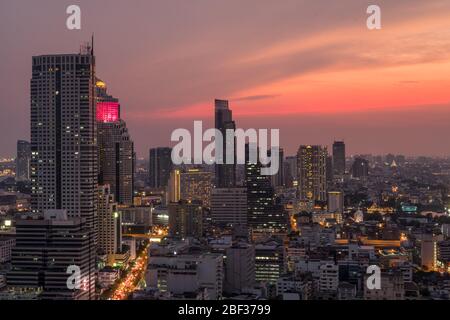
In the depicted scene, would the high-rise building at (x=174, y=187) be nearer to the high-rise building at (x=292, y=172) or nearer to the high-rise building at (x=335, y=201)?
the high-rise building at (x=292, y=172)

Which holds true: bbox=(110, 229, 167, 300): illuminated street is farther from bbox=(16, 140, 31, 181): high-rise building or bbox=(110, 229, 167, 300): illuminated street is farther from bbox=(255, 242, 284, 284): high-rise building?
bbox=(16, 140, 31, 181): high-rise building

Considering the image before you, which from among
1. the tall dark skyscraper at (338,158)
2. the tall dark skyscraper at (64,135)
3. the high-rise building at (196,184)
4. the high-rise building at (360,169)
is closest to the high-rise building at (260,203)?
the high-rise building at (196,184)

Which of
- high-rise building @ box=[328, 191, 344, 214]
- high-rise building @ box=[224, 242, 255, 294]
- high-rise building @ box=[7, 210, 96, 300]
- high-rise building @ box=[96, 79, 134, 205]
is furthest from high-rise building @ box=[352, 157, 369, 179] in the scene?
high-rise building @ box=[7, 210, 96, 300]

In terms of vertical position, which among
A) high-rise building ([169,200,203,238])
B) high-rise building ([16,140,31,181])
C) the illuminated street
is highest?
high-rise building ([16,140,31,181])

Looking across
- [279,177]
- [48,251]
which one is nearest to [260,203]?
[279,177]

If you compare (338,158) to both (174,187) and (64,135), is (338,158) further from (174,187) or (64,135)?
(64,135)
